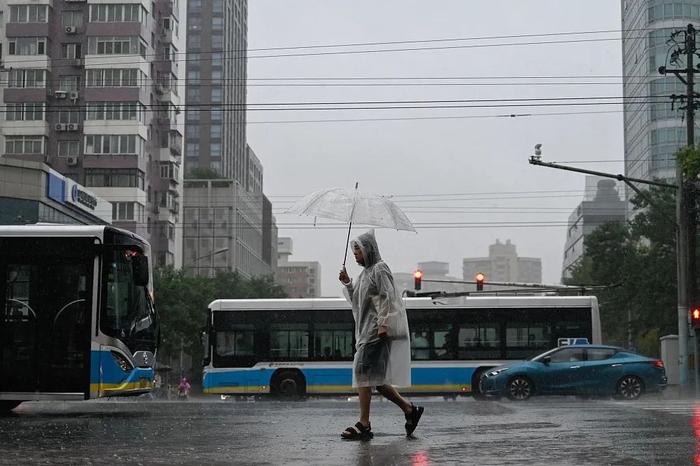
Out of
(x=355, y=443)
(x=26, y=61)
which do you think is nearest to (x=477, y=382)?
(x=355, y=443)

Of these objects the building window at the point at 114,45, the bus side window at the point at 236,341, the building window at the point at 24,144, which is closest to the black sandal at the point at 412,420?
the bus side window at the point at 236,341

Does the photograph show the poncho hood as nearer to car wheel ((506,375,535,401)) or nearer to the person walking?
the person walking

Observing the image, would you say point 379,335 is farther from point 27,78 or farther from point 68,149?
point 68,149

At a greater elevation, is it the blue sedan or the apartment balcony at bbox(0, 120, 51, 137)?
the apartment balcony at bbox(0, 120, 51, 137)

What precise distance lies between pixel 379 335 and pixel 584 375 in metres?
17.2

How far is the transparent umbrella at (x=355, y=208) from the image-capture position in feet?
37.6

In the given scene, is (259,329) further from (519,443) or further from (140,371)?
(519,443)

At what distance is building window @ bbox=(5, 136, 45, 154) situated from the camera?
72544 mm

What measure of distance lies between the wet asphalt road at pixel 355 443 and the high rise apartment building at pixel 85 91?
6351 cm

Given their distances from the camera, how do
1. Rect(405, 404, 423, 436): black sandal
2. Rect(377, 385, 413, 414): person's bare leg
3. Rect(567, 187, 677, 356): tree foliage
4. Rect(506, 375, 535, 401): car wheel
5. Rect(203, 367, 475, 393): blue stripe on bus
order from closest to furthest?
Rect(405, 404, 423, 436): black sandal < Rect(377, 385, 413, 414): person's bare leg < Rect(506, 375, 535, 401): car wheel < Rect(203, 367, 475, 393): blue stripe on bus < Rect(567, 187, 677, 356): tree foliage

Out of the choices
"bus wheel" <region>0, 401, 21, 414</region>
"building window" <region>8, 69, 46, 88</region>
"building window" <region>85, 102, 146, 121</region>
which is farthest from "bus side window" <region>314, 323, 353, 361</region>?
"building window" <region>8, 69, 46, 88</region>

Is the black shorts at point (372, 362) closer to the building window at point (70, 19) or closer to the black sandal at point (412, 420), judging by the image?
the black sandal at point (412, 420)

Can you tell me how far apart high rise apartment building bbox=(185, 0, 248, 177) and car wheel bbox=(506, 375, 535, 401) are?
143950 mm

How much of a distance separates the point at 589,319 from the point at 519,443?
22.1 metres
